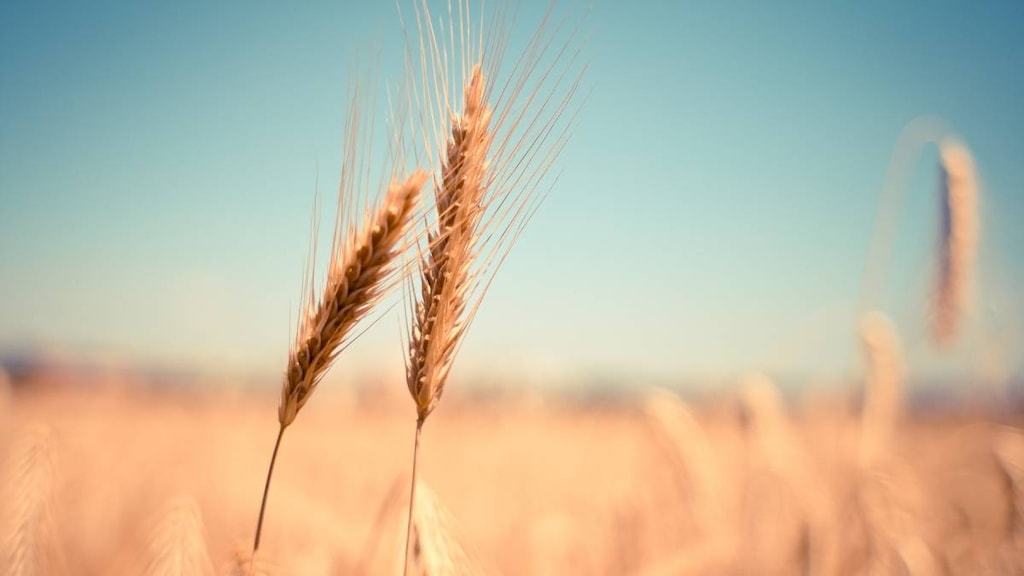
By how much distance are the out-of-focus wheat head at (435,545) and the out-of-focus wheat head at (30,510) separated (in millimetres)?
916

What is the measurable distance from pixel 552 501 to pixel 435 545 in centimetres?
324

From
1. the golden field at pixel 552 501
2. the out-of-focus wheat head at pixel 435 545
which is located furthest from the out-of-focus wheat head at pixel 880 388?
the out-of-focus wheat head at pixel 435 545

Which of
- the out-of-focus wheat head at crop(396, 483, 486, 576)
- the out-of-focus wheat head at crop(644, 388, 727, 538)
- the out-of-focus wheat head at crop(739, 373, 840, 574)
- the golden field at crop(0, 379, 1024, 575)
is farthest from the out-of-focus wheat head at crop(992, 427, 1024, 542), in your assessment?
the out-of-focus wheat head at crop(396, 483, 486, 576)

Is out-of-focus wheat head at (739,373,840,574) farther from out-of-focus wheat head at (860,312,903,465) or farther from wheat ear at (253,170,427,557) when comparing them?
wheat ear at (253,170,427,557)

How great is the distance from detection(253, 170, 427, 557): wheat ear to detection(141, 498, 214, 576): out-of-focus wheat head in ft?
1.36

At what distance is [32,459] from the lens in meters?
1.41

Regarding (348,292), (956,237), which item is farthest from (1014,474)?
(348,292)

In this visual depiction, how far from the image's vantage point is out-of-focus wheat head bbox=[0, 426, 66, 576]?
1.29 meters

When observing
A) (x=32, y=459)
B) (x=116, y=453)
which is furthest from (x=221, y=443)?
(x=32, y=459)

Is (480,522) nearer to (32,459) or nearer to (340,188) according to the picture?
(32,459)

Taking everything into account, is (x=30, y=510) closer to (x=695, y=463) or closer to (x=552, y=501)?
(x=695, y=463)

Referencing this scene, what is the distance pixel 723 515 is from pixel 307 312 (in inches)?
100

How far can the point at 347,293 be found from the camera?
101 centimetres

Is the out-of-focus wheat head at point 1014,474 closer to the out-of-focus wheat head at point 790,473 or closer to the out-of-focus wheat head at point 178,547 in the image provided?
the out-of-focus wheat head at point 790,473
